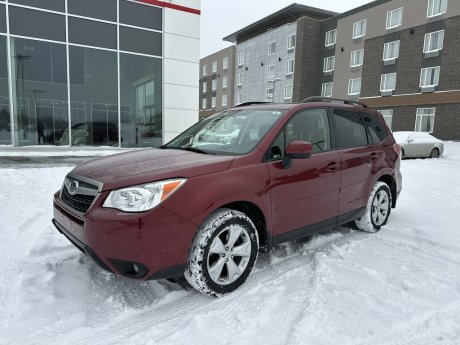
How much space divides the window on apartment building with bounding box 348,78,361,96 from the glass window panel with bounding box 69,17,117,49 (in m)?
27.3

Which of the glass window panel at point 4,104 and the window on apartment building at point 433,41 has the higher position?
the window on apartment building at point 433,41

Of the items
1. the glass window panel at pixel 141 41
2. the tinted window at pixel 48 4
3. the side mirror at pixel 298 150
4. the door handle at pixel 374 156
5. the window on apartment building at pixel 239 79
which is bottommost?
the door handle at pixel 374 156

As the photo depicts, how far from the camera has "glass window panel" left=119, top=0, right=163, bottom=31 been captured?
13995mm

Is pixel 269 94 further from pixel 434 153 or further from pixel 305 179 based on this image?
pixel 305 179

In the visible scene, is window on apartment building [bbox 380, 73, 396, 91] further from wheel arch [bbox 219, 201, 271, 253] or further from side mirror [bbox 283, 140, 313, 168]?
wheel arch [bbox 219, 201, 271, 253]

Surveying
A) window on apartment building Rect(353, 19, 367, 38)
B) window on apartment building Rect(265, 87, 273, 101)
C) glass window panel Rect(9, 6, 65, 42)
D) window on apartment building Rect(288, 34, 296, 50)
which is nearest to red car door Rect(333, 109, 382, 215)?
glass window panel Rect(9, 6, 65, 42)

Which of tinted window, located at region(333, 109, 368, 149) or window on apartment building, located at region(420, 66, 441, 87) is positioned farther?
window on apartment building, located at region(420, 66, 441, 87)

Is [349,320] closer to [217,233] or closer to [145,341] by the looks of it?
[217,233]

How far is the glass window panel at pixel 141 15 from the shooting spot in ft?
45.9

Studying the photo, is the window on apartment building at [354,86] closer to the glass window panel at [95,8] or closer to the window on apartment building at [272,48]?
the window on apartment building at [272,48]

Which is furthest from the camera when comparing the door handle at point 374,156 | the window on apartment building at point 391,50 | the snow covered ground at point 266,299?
the window on apartment building at point 391,50

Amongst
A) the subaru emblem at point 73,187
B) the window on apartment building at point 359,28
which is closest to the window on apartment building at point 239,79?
the window on apartment building at point 359,28

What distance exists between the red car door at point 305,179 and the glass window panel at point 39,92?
12339 millimetres

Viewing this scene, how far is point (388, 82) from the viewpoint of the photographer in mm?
31203
